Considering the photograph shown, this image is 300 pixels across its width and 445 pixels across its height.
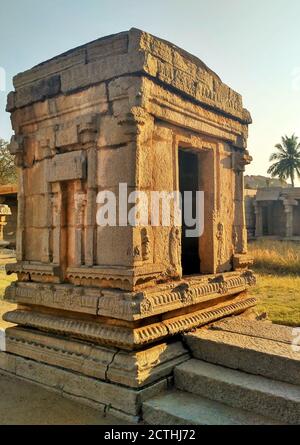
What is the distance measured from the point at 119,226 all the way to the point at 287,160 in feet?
132

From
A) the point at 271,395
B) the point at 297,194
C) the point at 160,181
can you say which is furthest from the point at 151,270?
the point at 297,194

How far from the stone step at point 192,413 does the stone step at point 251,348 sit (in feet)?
1.37

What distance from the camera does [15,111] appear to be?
4645mm

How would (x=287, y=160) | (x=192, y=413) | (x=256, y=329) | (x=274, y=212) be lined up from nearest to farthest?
(x=192, y=413)
(x=256, y=329)
(x=274, y=212)
(x=287, y=160)

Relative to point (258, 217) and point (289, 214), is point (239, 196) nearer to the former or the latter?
point (289, 214)

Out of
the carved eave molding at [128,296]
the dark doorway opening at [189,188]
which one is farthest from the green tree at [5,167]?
the carved eave molding at [128,296]

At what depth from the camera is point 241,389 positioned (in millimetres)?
2994

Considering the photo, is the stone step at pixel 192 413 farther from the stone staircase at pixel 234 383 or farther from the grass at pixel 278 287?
the grass at pixel 278 287

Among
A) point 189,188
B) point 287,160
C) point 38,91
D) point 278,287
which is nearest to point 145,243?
point 189,188

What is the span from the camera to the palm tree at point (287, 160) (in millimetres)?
40031

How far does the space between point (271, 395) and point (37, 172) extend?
10.9 ft

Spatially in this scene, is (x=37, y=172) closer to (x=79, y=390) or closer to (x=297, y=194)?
(x=79, y=390)

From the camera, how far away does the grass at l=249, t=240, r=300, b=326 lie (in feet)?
20.9

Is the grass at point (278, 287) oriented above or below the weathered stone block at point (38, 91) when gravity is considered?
below
